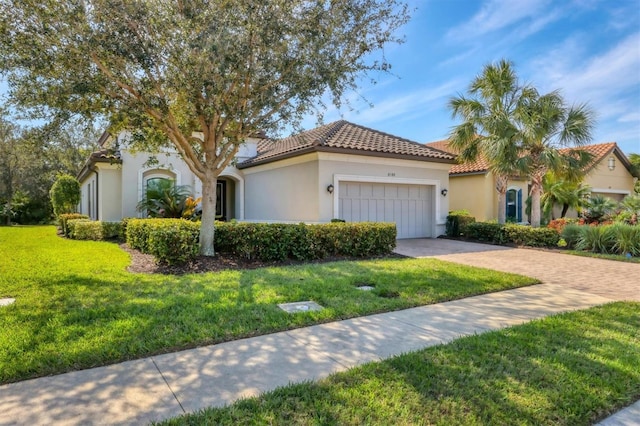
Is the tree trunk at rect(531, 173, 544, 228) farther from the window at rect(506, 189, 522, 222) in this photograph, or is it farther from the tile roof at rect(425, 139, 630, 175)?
the window at rect(506, 189, 522, 222)

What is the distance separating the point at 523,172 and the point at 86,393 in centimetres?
1604

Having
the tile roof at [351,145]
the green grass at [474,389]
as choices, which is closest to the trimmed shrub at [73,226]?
the tile roof at [351,145]

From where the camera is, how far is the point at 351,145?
13.6 metres

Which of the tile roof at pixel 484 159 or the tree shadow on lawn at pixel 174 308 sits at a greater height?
the tile roof at pixel 484 159

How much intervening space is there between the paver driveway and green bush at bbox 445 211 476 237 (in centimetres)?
176

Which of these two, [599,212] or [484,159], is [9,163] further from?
[599,212]

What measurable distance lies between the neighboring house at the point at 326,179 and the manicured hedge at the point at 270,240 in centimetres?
273

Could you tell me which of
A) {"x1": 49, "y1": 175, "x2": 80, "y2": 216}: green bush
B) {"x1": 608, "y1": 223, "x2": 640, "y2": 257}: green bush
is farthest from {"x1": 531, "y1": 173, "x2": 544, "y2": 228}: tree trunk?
{"x1": 49, "y1": 175, "x2": 80, "y2": 216}: green bush

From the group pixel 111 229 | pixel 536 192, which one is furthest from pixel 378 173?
pixel 111 229

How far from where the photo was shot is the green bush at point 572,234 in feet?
43.2

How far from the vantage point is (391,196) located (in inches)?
594

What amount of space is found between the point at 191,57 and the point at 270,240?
448cm

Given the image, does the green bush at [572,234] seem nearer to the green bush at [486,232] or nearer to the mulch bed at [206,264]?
the green bush at [486,232]

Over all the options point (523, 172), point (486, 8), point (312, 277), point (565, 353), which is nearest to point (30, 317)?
point (312, 277)
